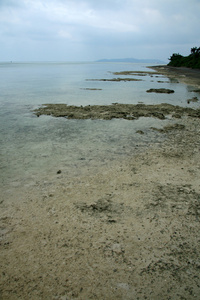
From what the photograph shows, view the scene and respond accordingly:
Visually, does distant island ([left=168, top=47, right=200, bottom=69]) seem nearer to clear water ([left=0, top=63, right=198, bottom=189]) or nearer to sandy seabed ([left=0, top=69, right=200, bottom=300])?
clear water ([left=0, top=63, right=198, bottom=189])

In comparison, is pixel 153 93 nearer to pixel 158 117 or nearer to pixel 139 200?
pixel 158 117

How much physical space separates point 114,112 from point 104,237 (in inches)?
359

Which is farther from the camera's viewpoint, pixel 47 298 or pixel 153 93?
pixel 153 93

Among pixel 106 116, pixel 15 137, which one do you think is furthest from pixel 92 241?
pixel 106 116

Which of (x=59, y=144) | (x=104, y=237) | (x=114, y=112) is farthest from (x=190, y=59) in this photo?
(x=104, y=237)

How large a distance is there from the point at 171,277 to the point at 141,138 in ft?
18.1

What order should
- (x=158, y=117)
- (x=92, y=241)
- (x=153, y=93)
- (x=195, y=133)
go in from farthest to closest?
(x=153, y=93)
(x=158, y=117)
(x=195, y=133)
(x=92, y=241)

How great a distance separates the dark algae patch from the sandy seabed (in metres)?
6.23

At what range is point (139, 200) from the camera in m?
4.10

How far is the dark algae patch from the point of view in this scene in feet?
35.8

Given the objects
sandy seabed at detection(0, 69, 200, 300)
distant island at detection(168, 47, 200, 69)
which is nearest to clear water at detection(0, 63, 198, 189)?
sandy seabed at detection(0, 69, 200, 300)

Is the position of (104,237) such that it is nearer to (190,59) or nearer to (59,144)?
(59,144)

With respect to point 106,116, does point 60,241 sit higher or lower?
lower

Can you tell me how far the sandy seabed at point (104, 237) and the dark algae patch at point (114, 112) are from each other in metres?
6.23
